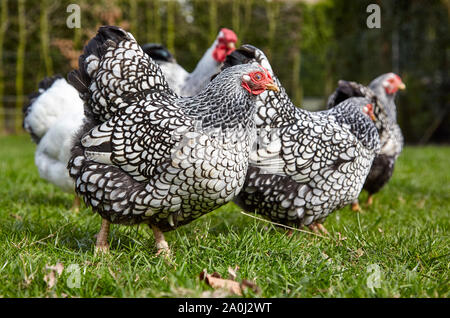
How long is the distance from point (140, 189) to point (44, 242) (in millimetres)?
775

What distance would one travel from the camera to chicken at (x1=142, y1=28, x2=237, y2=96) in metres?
4.48

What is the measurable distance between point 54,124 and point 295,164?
234 centimetres

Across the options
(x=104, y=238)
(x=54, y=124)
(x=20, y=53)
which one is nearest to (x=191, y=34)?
(x=20, y=53)

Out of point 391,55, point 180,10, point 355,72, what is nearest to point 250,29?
point 180,10

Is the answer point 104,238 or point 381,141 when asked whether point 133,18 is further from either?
point 104,238

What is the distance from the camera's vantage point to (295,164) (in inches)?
117

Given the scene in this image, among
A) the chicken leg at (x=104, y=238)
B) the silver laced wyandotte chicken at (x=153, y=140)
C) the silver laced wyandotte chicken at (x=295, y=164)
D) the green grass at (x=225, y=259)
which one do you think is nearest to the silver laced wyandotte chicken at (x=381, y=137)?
the green grass at (x=225, y=259)

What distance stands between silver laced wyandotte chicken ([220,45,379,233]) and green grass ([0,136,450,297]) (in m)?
0.24

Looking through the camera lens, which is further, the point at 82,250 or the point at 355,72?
the point at 355,72

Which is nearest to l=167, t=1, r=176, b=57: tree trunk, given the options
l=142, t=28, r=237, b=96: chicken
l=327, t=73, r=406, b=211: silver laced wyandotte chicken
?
l=142, t=28, r=237, b=96: chicken

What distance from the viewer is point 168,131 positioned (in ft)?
7.81

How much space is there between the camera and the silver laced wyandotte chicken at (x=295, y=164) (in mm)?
2977

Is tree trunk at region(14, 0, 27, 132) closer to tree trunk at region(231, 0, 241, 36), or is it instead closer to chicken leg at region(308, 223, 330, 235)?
tree trunk at region(231, 0, 241, 36)
